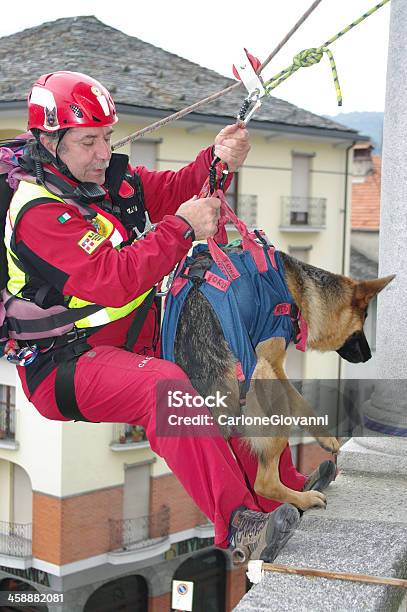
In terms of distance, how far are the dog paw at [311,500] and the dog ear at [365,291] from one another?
798 millimetres

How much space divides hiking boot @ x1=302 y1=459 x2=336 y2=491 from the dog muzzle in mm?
509

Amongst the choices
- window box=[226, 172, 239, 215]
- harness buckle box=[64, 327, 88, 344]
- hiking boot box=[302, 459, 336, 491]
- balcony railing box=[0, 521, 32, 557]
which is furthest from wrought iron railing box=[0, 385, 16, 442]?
harness buckle box=[64, 327, 88, 344]

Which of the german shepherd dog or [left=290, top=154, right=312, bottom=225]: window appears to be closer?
the german shepherd dog

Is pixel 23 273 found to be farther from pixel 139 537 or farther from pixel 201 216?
pixel 139 537

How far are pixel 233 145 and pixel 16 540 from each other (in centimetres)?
1677

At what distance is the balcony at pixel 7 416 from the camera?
1755 centimetres

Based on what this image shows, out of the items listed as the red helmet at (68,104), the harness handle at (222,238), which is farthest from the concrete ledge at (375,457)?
the red helmet at (68,104)

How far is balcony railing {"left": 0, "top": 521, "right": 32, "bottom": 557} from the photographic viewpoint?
18297 millimetres

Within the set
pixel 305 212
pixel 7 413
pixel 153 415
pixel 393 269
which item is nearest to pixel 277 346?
pixel 153 415

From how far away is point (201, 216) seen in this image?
120 inches

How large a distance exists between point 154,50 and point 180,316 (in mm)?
17207

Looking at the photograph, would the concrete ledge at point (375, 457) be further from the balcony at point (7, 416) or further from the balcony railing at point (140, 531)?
the balcony railing at point (140, 531)

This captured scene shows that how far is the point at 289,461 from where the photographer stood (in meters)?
3.62

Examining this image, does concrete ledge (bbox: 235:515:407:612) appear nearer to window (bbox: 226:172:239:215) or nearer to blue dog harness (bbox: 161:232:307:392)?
blue dog harness (bbox: 161:232:307:392)
